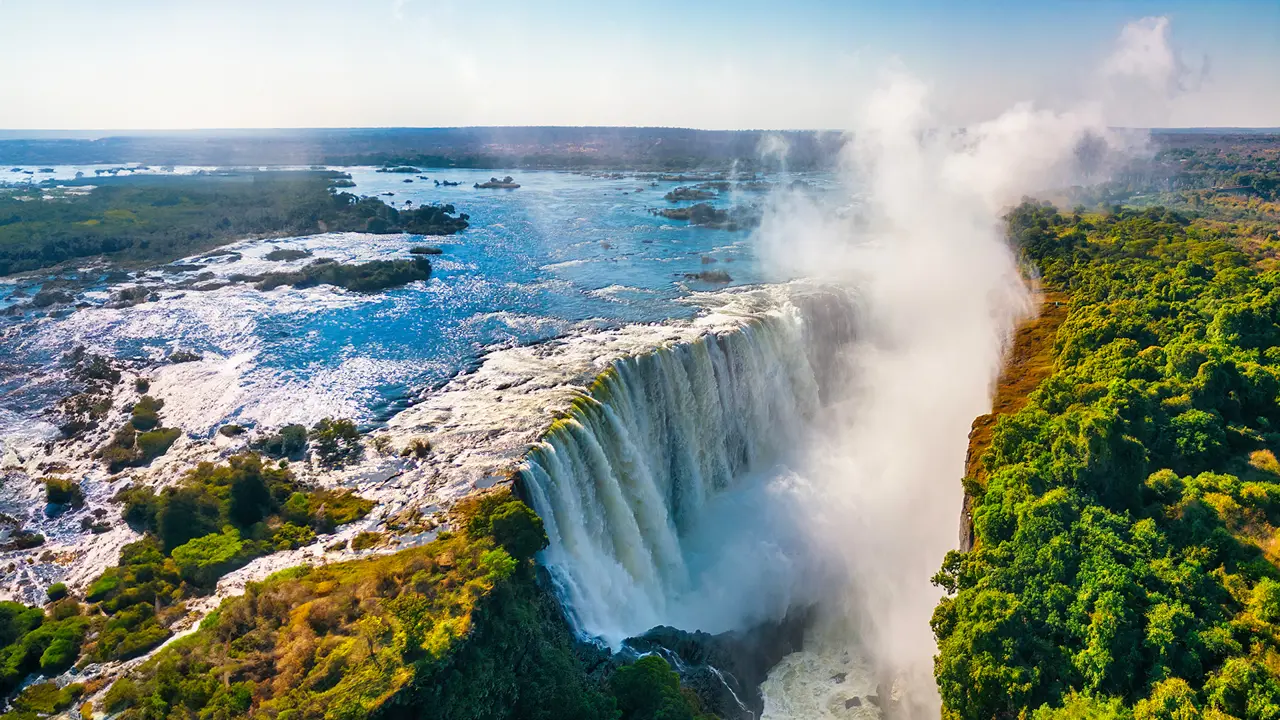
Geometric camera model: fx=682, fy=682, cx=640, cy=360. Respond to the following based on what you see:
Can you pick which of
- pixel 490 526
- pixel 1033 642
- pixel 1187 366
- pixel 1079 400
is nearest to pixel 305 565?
pixel 490 526

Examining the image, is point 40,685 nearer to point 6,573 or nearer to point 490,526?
point 6,573

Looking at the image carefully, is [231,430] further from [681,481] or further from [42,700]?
[681,481]

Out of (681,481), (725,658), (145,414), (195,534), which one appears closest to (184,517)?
(195,534)

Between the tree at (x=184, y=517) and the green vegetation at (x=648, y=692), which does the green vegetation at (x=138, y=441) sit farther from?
the green vegetation at (x=648, y=692)

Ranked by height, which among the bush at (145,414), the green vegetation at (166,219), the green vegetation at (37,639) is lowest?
the green vegetation at (37,639)

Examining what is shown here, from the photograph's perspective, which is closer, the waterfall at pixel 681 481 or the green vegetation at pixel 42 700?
the green vegetation at pixel 42 700

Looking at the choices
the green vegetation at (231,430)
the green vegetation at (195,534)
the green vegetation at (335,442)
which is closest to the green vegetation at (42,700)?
the green vegetation at (195,534)
